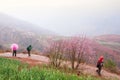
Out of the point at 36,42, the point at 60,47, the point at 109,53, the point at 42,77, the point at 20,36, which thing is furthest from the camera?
the point at 20,36

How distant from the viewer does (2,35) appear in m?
172

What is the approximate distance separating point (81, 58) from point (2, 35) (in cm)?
15035

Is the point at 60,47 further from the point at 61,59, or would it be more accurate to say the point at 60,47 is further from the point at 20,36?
the point at 20,36

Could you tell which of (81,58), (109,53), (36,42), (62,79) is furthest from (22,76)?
(36,42)

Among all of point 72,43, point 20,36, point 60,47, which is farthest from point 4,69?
point 20,36

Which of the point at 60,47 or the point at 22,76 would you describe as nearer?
the point at 22,76

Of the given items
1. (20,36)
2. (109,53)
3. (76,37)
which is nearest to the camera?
(76,37)

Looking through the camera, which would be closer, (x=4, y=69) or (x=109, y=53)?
(x=4, y=69)

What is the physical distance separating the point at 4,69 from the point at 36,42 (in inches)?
5405

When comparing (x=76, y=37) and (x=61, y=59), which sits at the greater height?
(x=76, y=37)

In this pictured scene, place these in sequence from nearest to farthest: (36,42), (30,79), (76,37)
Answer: (30,79) → (76,37) → (36,42)

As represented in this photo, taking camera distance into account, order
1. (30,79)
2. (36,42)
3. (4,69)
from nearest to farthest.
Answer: (30,79)
(4,69)
(36,42)

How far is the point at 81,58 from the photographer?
25.4 meters

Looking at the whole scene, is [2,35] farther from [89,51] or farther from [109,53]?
[89,51]
